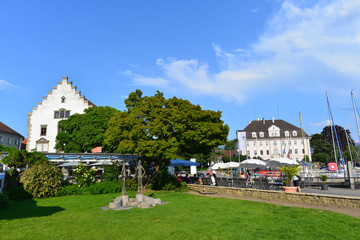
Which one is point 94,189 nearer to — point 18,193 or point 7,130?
point 18,193

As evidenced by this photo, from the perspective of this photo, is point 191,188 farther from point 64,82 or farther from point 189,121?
point 64,82

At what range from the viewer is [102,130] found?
128 ft

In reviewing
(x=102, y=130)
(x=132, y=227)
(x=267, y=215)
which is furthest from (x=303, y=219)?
(x=102, y=130)

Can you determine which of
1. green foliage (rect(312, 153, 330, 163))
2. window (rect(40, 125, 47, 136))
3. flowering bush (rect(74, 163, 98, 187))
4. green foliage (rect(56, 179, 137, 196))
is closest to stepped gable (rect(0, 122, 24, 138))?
window (rect(40, 125, 47, 136))

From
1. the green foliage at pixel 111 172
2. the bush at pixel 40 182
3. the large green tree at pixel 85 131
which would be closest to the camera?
the bush at pixel 40 182

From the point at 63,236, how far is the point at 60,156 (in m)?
19.8

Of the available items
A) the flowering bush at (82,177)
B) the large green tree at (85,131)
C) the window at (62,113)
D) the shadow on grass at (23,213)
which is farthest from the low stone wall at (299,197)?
the window at (62,113)

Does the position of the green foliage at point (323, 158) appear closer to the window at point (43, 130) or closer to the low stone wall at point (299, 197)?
the low stone wall at point (299, 197)

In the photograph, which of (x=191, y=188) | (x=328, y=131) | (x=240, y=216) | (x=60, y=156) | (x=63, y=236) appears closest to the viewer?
(x=63, y=236)

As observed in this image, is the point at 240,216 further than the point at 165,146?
No

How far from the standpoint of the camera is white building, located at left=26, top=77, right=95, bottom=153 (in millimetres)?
46562

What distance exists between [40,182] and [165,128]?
9.34 meters

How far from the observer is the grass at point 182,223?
286 inches

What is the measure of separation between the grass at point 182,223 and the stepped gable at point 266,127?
76641mm
